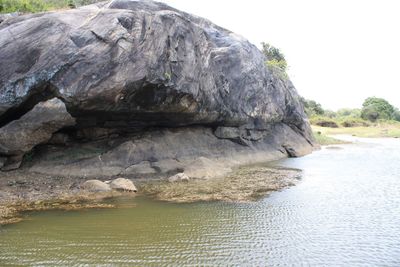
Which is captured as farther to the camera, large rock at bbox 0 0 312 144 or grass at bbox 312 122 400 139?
grass at bbox 312 122 400 139

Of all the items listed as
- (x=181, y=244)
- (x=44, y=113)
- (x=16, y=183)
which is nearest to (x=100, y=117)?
(x=44, y=113)

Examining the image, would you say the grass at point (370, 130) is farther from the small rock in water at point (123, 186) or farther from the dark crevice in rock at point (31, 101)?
the dark crevice in rock at point (31, 101)

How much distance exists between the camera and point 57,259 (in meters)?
9.52

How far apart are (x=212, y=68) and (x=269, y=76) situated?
31.7ft

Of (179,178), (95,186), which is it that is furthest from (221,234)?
(179,178)

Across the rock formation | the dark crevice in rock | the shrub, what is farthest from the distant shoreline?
the dark crevice in rock

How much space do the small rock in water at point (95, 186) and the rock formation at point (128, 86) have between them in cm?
260

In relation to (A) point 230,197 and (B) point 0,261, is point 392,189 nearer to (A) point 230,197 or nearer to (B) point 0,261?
(A) point 230,197

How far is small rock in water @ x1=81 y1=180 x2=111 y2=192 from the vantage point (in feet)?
54.7

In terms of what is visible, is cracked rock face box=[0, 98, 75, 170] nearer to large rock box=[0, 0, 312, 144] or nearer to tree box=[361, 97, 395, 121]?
large rock box=[0, 0, 312, 144]

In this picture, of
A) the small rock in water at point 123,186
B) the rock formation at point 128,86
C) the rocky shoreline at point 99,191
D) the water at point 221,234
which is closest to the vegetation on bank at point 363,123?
the rock formation at point 128,86

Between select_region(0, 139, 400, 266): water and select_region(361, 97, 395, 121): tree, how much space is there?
7032cm

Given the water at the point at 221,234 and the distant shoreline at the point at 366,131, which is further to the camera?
the distant shoreline at the point at 366,131

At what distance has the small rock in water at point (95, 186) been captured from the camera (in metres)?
16.7
